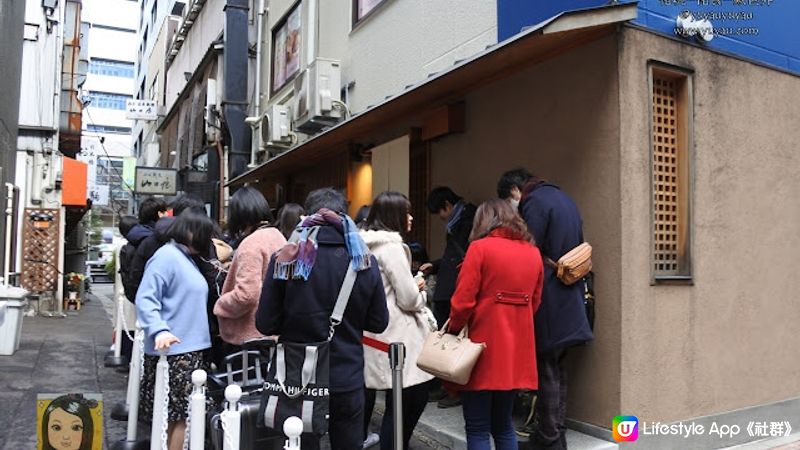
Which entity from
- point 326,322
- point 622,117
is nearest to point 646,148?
point 622,117

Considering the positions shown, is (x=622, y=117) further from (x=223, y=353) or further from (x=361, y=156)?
(x=361, y=156)

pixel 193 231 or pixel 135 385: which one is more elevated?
pixel 193 231

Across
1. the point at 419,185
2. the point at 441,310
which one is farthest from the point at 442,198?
the point at 419,185

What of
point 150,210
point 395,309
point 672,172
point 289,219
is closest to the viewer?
point 395,309

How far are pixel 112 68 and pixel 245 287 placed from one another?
66755mm

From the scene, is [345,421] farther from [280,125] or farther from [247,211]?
[280,125]

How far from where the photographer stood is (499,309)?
4098 mm

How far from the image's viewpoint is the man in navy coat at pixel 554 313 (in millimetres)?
4617

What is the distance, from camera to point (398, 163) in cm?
810

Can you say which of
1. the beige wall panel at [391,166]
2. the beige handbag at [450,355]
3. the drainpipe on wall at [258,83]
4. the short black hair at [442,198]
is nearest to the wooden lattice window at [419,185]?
the beige wall panel at [391,166]

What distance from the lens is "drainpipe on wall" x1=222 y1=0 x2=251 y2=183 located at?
15.2 m

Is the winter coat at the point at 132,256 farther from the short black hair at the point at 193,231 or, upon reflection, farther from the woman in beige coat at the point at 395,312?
the woman in beige coat at the point at 395,312

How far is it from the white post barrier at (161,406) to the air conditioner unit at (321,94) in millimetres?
6323

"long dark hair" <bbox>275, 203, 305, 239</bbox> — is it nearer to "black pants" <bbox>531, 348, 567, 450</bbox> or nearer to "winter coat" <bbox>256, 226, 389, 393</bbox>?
"winter coat" <bbox>256, 226, 389, 393</bbox>
